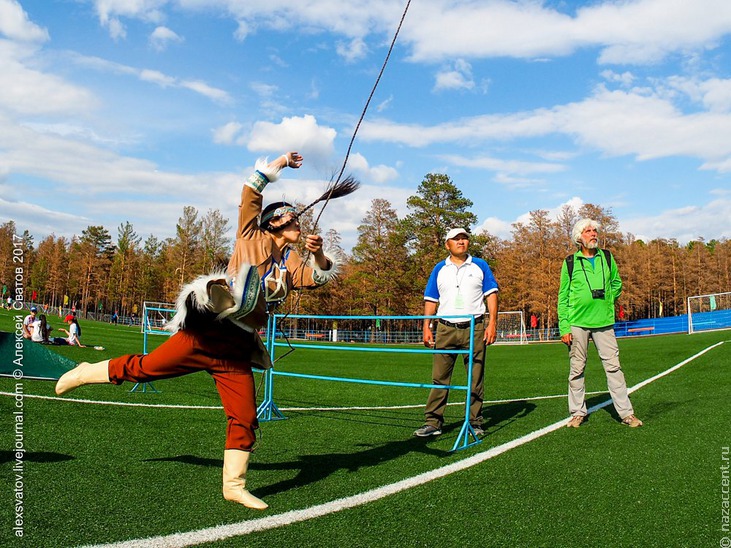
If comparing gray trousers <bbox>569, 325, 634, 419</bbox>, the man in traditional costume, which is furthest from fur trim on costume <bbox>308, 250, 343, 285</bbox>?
gray trousers <bbox>569, 325, 634, 419</bbox>

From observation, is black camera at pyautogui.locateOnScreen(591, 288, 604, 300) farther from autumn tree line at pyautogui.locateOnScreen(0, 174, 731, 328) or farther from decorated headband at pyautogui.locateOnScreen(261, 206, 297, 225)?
autumn tree line at pyautogui.locateOnScreen(0, 174, 731, 328)

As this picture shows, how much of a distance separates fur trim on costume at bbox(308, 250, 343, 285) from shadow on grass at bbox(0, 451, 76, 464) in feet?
7.85

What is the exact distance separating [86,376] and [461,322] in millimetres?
3705

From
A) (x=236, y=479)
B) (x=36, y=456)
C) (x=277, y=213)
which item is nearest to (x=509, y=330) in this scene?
(x=277, y=213)

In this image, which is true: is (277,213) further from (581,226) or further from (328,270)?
(581,226)

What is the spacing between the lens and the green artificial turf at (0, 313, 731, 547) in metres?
3.05

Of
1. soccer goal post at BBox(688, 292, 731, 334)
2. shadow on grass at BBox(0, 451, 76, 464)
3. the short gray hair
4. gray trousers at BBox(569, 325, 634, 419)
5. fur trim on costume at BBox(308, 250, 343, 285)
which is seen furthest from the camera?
soccer goal post at BBox(688, 292, 731, 334)

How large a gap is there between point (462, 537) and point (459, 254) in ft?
12.0

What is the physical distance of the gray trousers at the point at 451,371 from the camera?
19.7 ft

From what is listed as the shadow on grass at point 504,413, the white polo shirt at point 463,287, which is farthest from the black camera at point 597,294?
the shadow on grass at point 504,413

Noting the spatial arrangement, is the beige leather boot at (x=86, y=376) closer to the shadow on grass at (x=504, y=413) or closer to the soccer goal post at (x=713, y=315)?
the shadow on grass at (x=504, y=413)

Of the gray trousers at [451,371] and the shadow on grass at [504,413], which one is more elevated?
the gray trousers at [451,371]

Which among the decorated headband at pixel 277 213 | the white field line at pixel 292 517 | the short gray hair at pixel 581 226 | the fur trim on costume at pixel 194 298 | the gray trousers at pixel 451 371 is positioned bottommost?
the white field line at pixel 292 517

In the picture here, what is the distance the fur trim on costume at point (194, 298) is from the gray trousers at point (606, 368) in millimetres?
4138
